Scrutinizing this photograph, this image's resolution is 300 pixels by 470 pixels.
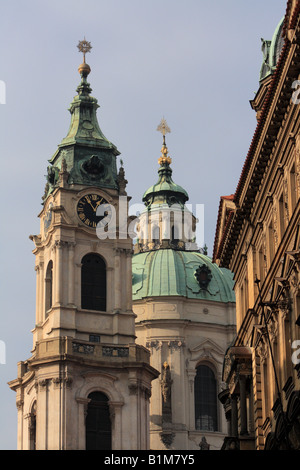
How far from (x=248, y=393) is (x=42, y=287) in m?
44.3

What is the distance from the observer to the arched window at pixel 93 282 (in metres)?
92.9

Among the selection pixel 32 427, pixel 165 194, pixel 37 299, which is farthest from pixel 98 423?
pixel 165 194

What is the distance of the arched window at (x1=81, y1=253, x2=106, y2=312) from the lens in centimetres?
9288

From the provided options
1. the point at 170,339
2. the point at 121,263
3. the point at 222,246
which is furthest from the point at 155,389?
the point at 222,246

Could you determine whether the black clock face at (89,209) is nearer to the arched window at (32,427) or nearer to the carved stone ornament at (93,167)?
the carved stone ornament at (93,167)

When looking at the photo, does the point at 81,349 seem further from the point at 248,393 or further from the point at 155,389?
the point at 248,393

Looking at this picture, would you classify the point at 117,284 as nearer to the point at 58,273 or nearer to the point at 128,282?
the point at 128,282

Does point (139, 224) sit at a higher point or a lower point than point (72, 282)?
higher

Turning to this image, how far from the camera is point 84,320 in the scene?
91.6 metres

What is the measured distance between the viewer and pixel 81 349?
292ft

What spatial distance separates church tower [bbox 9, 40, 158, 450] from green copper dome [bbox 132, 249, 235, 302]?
13.6 meters

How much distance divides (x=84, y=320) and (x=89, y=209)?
25.7 ft
